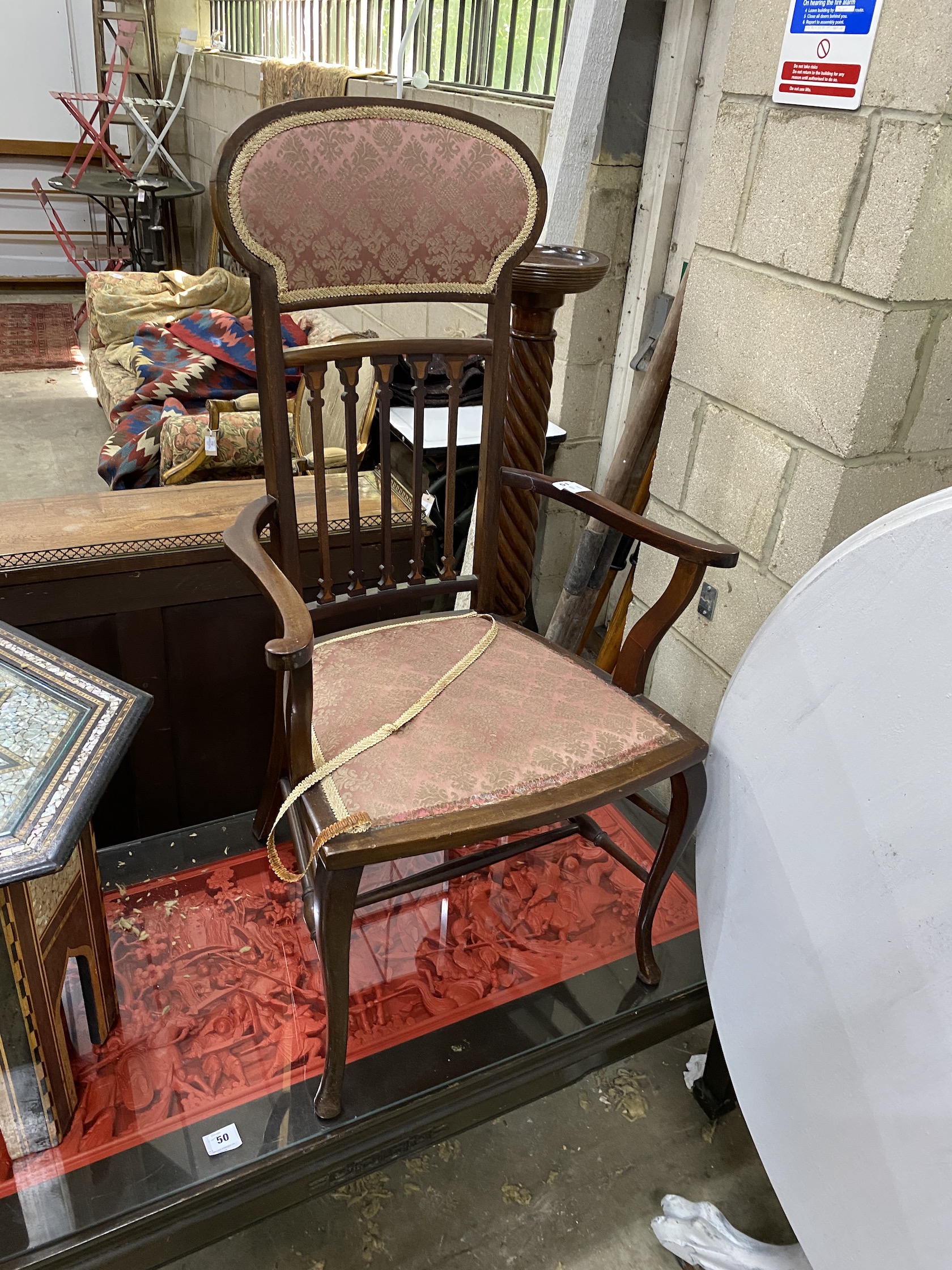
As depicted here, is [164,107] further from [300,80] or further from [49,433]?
[49,433]

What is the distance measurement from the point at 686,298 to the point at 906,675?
2.87ft

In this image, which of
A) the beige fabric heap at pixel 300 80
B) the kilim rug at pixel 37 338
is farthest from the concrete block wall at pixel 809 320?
the kilim rug at pixel 37 338

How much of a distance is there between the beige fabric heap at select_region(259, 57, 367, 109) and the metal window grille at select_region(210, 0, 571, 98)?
0.14 m

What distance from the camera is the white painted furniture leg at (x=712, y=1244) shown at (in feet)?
4.22

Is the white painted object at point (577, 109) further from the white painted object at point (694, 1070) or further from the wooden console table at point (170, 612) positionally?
the white painted object at point (694, 1070)

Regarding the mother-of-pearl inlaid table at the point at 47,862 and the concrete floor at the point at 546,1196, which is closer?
the mother-of-pearl inlaid table at the point at 47,862

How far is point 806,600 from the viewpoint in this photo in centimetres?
115

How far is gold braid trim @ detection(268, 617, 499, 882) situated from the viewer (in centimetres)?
106

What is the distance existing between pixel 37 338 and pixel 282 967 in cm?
574

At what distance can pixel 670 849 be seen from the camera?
53.8 inches

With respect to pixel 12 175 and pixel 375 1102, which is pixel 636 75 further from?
pixel 12 175

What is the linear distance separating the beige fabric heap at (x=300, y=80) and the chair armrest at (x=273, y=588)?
286cm

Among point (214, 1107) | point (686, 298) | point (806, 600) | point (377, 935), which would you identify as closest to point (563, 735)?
point (806, 600)

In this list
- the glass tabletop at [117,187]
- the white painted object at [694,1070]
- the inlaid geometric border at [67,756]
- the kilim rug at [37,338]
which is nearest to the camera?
the inlaid geometric border at [67,756]
